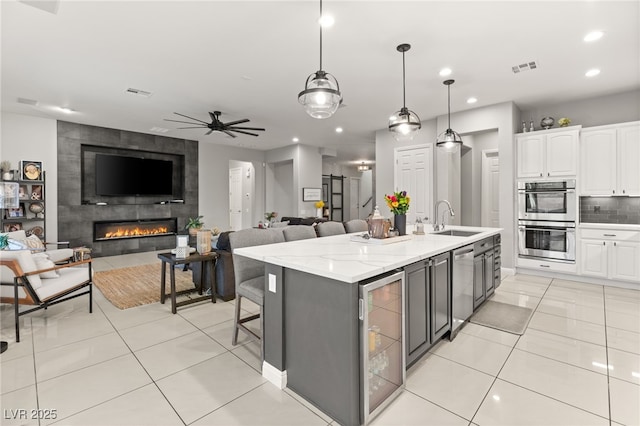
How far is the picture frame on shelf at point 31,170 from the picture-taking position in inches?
227

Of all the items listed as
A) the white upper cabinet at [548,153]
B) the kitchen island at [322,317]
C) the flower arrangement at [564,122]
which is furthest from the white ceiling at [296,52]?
the kitchen island at [322,317]

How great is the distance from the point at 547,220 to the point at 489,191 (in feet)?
6.31

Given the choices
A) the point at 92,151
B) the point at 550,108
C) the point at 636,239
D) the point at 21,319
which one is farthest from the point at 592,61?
the point at 92,151

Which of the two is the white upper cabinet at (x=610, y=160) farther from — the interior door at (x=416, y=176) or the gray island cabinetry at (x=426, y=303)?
the gray island cabinetry at (x=426, y=303)

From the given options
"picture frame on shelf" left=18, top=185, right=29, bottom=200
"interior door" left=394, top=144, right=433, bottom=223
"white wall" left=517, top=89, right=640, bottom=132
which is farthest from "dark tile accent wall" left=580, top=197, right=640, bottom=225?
"picture frame on shelf" left=18, top=185, right=29, bottom=200

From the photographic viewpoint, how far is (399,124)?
3230 mm

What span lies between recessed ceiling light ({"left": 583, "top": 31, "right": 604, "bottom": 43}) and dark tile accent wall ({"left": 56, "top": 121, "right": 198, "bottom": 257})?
8271 millimetres

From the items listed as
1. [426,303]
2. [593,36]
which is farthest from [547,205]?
[426,303]

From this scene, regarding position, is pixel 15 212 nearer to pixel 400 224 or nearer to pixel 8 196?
pixel 8 196

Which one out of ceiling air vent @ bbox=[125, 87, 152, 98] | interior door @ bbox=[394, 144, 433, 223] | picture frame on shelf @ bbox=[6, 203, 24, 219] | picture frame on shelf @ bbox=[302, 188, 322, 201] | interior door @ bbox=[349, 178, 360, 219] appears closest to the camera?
ceiling air vent @ bbox=[125, 87, 152, 98]

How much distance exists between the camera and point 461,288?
289cm

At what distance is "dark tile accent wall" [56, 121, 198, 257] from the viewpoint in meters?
6.56

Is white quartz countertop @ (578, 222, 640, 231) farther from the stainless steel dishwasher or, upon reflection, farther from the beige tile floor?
the stainless steel dishwasher

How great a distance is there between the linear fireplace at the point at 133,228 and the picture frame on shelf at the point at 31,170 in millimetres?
1480
